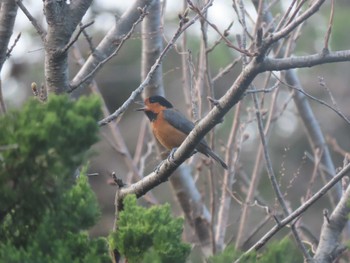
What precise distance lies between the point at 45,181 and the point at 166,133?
3.74 m

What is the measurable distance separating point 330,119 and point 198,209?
303 inches

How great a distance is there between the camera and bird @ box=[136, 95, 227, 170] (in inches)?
240

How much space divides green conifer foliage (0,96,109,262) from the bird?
2.94m

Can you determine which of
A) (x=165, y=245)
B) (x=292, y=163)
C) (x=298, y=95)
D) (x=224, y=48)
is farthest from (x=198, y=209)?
(x=292, y=163)

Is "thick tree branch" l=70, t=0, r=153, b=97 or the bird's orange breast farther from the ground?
"thick tree branch" l=70, t=0, r=153, b=97

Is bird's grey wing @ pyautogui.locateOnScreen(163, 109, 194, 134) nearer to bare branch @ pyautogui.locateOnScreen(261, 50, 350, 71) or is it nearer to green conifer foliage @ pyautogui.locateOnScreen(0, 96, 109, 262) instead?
bare branch @ pyautogui.locateOnScreen(261, 50, 350, 71)

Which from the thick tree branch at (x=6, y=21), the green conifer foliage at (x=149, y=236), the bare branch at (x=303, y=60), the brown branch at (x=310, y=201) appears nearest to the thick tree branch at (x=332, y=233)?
the brown branch at (x=310, y=201)

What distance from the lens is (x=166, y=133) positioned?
6465 mm

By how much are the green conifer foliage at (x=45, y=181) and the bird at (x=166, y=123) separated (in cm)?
294

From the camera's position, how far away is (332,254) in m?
4.01

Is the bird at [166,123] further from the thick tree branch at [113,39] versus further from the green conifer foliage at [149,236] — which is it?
the green conifer foliage at [149,236]

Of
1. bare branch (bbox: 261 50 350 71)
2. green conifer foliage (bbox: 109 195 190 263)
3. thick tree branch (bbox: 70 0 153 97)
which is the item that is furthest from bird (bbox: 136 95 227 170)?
green conifer foliage (bbox: 109 195 190 263)

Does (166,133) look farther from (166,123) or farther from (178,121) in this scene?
(178,121)

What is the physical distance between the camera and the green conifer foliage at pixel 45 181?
2646 millimetres
